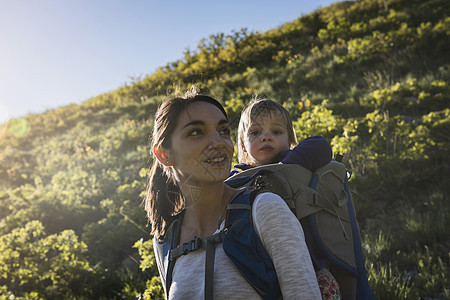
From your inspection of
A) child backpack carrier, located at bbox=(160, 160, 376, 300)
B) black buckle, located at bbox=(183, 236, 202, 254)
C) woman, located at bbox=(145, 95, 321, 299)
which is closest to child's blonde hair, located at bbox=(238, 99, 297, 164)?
child backpack carrier, located at bbox=(160, 160, 376, 300)

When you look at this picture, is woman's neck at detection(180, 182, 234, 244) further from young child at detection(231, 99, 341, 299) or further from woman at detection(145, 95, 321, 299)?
young child at detection(231, 99, 341, 299)

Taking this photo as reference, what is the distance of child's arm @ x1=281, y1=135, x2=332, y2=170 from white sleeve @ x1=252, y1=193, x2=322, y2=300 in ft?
2.24

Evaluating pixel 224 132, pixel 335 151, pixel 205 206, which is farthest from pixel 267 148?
pixel 335 151

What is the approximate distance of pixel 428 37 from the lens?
10.6m

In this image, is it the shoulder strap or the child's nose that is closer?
the shoulder strap

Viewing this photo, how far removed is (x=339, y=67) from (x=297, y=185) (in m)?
9.97

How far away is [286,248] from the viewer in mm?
1354

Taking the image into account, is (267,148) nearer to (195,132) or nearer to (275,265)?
(195,132)

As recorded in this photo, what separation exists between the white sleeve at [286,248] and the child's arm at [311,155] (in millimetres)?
683

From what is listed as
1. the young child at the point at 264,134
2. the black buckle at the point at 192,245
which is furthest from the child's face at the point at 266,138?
the black buckle at the point at 192,245

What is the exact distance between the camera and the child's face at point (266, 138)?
2939 millimetres

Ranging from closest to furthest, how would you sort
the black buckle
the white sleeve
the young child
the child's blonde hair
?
the white sleeve → the black buckle → the young child → the child's blonde hair

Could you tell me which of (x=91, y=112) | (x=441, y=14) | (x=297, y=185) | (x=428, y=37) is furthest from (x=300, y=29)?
(x=297, y=185)

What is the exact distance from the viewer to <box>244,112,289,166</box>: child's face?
294 cm
